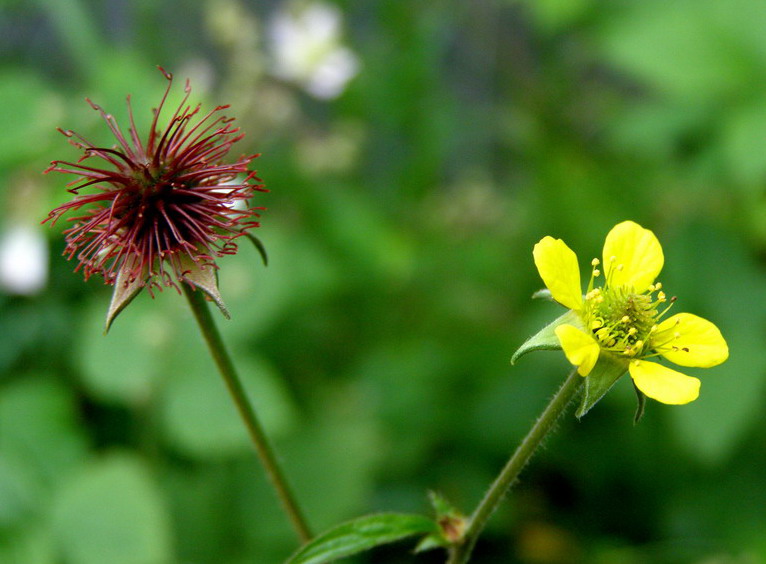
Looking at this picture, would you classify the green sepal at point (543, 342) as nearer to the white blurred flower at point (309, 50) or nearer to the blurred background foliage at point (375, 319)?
the blurred background foliage at point (375, 319)

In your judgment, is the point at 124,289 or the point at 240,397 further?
the point at 240,397

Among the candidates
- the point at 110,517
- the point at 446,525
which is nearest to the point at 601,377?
the point at 446,525

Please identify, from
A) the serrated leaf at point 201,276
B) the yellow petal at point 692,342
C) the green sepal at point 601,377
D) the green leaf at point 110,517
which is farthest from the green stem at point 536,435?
the green leaf at point 110,517

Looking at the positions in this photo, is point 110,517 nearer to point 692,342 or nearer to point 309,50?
point 692,342

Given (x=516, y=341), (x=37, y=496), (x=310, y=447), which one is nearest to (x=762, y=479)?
(x=516, y=341)

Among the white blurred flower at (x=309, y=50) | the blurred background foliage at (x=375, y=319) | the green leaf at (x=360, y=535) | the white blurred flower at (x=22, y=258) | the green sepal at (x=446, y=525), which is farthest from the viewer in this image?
the white blurred flower at (x=309, y=50)

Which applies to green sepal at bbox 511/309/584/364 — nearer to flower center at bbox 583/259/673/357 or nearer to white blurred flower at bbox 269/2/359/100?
flower center at bbox 583/259/673/357
